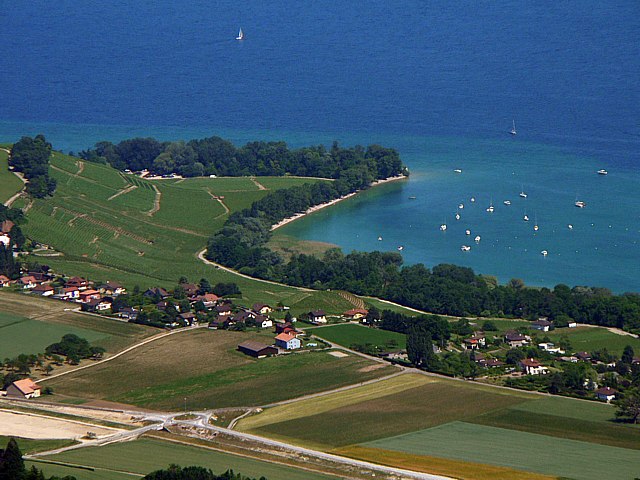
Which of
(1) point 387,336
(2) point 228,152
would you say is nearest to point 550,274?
(1) point 387,336

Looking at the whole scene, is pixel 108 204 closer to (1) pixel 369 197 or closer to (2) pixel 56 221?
(2) pixel 56 221

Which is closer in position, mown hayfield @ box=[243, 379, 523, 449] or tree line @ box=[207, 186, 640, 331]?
mown hayfield @ box=[243, 379, 523, 449]

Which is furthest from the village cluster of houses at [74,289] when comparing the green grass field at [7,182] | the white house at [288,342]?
the green grass field at [7,182]

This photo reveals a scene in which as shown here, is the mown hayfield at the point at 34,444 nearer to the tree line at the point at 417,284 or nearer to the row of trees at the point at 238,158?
the tree line at the point at 417,284

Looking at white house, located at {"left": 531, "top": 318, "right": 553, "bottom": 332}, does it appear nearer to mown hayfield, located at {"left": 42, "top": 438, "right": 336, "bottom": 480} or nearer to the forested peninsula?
the forested peninsula

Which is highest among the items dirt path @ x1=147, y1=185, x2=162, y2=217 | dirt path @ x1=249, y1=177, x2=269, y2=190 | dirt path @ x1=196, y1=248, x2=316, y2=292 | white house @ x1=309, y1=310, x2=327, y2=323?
dirt path @ x1=249, y1=177, x2=269, y2=190

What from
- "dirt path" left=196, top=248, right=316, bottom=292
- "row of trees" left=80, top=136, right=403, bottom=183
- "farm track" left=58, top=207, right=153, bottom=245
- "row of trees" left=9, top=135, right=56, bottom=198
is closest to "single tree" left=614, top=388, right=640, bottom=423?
"dirt path" left=196, top=248, right=316, bottom=292

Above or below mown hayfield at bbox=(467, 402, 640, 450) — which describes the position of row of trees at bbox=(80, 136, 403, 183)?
above

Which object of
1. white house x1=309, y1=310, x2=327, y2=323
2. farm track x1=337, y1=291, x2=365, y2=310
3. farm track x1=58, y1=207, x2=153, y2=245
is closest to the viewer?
white house x1=309, y1=310, x2=327, y2=323

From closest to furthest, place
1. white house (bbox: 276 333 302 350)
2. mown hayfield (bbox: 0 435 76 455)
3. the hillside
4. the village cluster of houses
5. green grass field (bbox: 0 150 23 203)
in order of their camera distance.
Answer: mown hayfield (bbox: 0 435 76 455), white house (bbox: 276 333 302 350), the village cluster of houses, the hillside, green grass field (bbox: 0 150 23 203)
